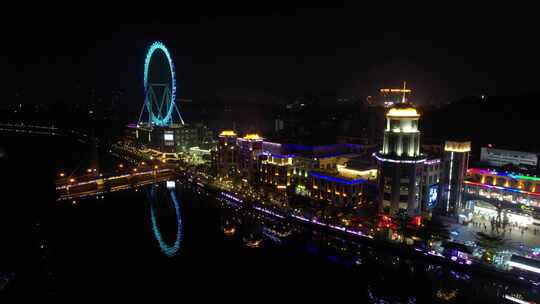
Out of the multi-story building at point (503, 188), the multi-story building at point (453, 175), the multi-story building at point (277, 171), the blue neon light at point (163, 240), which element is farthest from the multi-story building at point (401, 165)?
the blue neon light at point (163, 240)

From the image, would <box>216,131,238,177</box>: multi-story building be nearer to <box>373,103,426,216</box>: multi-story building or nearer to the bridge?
the bridge

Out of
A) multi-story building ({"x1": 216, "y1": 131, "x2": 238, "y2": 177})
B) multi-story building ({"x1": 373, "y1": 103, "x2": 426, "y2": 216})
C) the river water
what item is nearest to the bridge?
the river water

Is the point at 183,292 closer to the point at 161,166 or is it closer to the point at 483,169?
the point at 483,169

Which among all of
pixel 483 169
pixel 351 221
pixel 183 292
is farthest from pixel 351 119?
pixel 183 292

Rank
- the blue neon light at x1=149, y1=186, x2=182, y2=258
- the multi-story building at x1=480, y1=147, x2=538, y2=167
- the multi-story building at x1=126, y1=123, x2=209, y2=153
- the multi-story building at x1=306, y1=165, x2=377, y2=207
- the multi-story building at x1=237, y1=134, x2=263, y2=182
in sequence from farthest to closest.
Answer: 1. the multi-story building at x1=126, y1=123, x2=209, y2=153
2. the multi-story building at x1=237, y1=134, x2=263, y2=182
3. the multi-story building at x1=480, y1=147, x2=538, y2=167
4. the multi-story building at x1=306, y1=165, x2=377, y2=207
5. the blue neon light at x1=149, y1=186, x2=182, y2=258

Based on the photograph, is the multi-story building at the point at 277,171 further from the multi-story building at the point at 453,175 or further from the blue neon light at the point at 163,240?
the multi-story building at the point at 453,175
